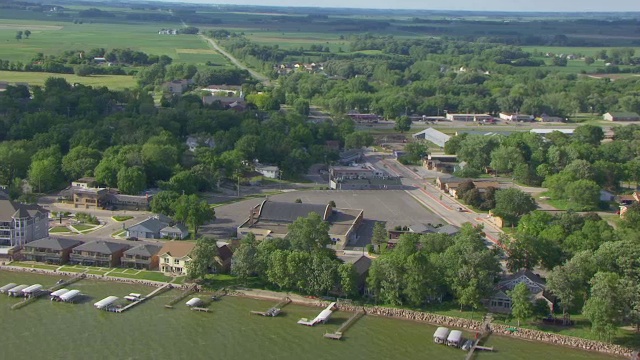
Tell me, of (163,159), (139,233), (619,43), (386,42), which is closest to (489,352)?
(139,233)

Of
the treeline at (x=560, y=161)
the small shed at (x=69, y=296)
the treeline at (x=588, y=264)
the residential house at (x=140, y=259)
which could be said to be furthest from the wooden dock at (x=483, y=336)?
the treeline at (x=560, y=161)

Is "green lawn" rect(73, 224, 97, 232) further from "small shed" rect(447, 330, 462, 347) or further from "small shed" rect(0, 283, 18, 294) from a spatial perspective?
"small shed" rect(447, 330, 462, 347)

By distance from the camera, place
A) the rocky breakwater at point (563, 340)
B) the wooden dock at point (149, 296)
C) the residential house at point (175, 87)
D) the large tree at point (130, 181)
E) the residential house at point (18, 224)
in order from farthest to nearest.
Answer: the residential house at point (175, 87)
the large tree at point (130, 181)
the residential house at point (18, 224)
the wooden dock at point (149, 296)
the rocky breakwater at point (563, 340)

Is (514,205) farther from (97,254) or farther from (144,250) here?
(97,254)

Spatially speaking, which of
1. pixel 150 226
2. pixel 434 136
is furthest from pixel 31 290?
pixel 434 136

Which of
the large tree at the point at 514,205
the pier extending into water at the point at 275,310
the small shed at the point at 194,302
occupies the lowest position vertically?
the small shed at the point at 194,302

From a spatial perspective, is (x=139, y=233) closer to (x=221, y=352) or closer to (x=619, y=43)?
(x=221, y=352)

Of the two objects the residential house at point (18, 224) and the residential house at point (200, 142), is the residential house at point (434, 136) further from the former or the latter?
the residential house at point (18, 224)
